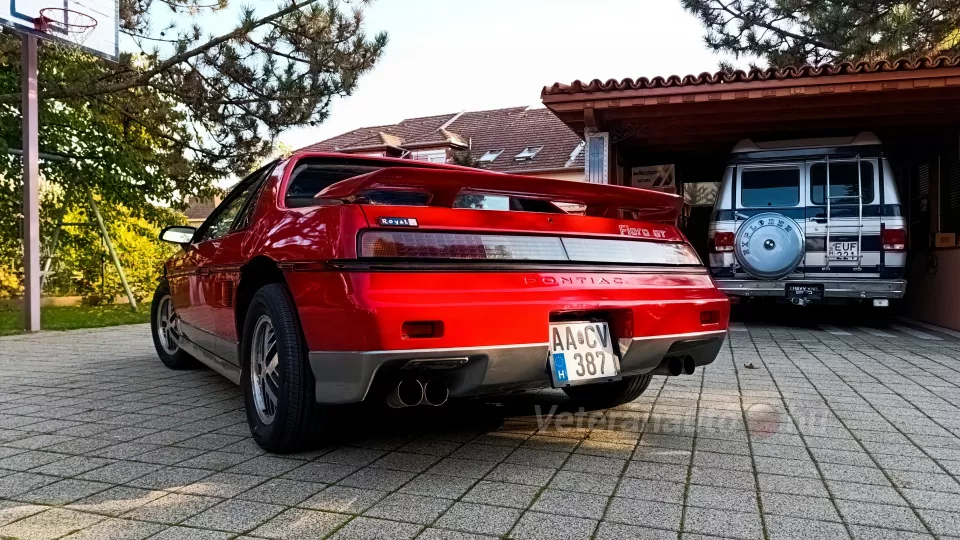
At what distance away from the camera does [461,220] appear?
9.25 ft

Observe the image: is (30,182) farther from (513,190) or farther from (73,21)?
(513,190)

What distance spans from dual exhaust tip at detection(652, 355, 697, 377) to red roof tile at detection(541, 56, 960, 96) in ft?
20.0

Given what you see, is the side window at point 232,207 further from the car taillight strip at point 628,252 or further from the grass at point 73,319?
the grass at point 73,319

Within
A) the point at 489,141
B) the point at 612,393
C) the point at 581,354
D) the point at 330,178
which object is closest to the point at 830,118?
the point at 612,393

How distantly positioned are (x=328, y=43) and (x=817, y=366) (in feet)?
27.4

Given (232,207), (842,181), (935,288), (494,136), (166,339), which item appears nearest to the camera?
(232,207)

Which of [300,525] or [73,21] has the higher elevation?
[73,21]

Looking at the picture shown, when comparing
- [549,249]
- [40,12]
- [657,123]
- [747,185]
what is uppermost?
[40,12]

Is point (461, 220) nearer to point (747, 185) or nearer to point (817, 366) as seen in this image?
point (817, 366)

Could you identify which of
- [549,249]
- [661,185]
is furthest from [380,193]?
[661,185]

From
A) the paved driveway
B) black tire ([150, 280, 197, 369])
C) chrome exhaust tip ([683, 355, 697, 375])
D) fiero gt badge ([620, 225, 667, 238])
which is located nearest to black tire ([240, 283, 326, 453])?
the paved driveway

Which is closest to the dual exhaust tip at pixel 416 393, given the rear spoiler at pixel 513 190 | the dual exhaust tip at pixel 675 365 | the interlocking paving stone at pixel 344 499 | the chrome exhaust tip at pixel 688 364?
the interlocking paving stone at pixel 344 499

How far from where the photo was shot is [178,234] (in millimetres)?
4918

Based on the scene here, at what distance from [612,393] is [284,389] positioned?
189cm
